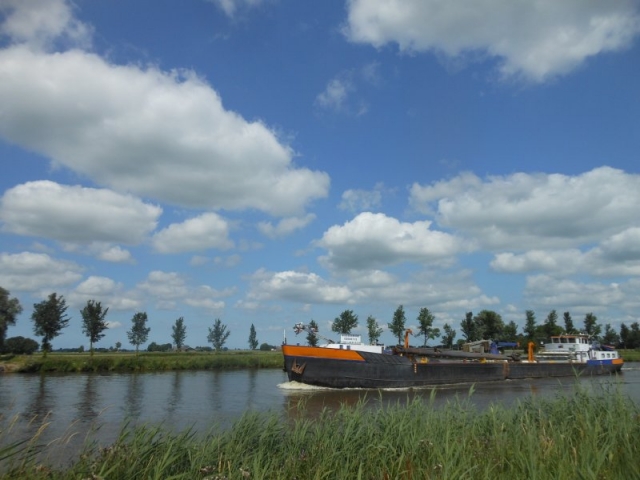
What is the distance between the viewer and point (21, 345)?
76.6 m

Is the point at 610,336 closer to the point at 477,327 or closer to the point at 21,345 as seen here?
the point at 477,327

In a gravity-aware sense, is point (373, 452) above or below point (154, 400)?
above

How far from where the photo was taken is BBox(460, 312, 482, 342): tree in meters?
86.4

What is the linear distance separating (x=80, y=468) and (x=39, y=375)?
145 feet

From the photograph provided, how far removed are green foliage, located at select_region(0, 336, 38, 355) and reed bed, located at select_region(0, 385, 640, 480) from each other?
79198mm

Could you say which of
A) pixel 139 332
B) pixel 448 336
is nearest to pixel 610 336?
pixel 448 336

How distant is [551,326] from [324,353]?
7620 centimetres

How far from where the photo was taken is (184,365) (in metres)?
54.4

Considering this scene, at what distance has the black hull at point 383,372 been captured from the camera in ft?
112

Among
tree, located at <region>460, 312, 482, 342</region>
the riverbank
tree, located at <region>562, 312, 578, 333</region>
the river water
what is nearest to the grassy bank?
the riverbank

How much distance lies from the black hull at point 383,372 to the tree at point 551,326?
57.8m

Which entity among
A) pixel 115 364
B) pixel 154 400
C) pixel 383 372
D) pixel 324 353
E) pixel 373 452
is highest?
pixel 324 353

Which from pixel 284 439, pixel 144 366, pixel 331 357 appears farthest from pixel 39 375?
pixel 284 439

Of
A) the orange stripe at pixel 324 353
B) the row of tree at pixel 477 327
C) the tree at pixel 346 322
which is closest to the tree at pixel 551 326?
the row of tree at pixel 477 327
